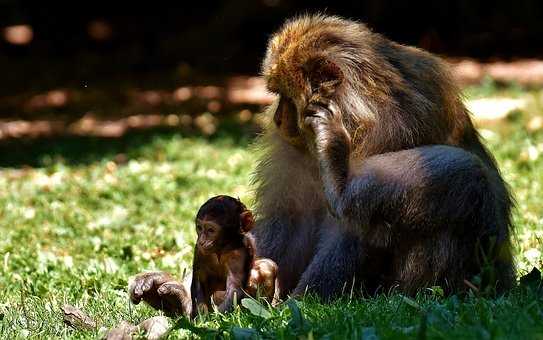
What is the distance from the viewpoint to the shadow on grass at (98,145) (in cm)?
1098

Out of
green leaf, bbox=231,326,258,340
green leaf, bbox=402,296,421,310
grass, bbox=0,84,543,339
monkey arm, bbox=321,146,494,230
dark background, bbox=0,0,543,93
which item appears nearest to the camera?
green leaf, bbox=231,326,258,340

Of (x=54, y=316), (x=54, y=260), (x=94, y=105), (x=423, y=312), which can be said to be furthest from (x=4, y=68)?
(x=423, y=312)

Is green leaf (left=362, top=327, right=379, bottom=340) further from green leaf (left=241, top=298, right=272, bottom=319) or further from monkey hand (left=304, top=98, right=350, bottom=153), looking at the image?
monkey hand (left=304, top=98, right=350, bottom=153)

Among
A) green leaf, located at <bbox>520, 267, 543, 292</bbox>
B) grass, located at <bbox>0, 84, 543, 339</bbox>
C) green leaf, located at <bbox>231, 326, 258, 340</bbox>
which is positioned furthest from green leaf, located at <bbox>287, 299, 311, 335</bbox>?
green leaf, located at <bbox>520, 267, 543, 292</bbox>

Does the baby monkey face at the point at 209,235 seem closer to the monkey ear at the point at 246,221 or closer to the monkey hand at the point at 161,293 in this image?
the monkey ear at the point at 246,221

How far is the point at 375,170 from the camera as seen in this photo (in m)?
4.95

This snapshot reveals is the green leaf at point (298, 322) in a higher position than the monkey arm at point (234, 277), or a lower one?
higher

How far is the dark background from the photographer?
16.2 m

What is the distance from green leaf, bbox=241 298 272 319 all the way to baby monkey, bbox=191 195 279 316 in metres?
0.35

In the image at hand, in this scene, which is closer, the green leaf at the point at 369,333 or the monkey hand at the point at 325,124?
the green leaf at the point at 369,333

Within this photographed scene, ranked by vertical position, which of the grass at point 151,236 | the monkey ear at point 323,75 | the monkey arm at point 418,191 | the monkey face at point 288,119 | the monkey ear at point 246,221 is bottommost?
the grass at point 151,236

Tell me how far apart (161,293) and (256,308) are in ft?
2.60

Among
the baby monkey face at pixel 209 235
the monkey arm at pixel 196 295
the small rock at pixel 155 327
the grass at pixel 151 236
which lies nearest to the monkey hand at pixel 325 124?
the baby monkey face at pixel 209 235

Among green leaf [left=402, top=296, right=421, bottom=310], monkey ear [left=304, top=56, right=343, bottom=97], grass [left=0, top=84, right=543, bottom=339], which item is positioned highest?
monkey ear [left=304, top=56, right=343, bottom=97]
